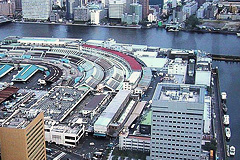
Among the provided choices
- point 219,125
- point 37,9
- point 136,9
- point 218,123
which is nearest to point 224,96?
point 218,123

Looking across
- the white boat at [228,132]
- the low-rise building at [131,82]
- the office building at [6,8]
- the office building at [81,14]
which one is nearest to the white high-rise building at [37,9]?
the office building at [6,8]

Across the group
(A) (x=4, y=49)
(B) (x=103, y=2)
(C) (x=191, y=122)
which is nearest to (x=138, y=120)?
(C) (x=191, y=122)

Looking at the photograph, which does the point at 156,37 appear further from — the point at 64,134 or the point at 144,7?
the point at 64,134

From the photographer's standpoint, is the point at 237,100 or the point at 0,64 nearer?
the point at 237,100

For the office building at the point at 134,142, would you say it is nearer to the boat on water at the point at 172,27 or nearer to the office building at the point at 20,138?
the office building at the point at 20,138

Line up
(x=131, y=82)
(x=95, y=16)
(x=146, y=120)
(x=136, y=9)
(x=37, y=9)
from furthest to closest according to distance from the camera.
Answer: (x=37, y=9) → (x=136, y=9) → (x=95, y=16) → (x=131, y=82) → (x=146, y=120)

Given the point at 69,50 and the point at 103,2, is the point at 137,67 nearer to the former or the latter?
the point at 69,50

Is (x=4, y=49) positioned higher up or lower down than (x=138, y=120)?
higher up
